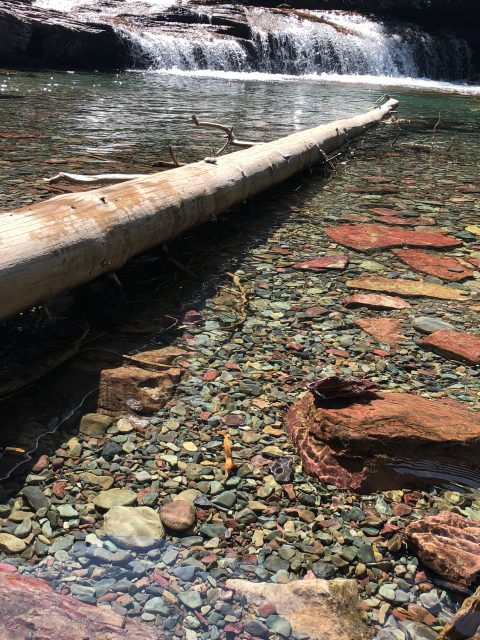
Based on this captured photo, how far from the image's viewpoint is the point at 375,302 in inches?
174

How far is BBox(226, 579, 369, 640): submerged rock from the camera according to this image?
191cm

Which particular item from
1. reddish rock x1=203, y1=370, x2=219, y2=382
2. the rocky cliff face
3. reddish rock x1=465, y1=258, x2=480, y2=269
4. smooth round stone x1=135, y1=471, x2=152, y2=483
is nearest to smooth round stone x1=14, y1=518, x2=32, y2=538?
smooth round stone x1=135, y1=471, x2=152, y2=483

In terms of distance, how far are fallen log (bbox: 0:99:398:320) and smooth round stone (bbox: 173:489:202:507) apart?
1.23 meters

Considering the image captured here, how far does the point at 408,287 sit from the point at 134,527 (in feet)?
10.3

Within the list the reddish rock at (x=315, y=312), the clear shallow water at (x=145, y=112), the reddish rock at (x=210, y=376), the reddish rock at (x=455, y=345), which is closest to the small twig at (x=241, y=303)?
the reddish rock at (x=315, y=312)

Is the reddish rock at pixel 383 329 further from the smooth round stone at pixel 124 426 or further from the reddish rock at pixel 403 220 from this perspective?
the reddish rock at pixel 403 220

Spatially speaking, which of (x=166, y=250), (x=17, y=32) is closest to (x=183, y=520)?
(x=166, y=250)

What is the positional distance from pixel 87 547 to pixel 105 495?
0.95 feet

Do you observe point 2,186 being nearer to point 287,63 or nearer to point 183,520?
point 183,520

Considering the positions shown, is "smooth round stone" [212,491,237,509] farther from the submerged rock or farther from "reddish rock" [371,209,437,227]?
"reddish rock" [371,209,437,227]

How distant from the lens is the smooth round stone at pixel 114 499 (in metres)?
2.39

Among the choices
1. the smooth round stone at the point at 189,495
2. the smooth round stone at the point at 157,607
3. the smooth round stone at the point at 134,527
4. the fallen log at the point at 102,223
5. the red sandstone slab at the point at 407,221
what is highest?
the fallen log at the point at 102,223

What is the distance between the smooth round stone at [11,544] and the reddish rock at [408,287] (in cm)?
319

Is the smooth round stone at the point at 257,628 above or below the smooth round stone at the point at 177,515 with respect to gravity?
below
